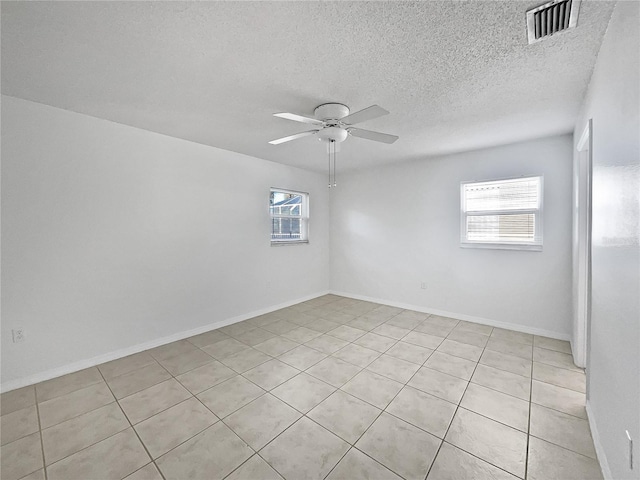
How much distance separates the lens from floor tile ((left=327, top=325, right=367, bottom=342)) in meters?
3.39

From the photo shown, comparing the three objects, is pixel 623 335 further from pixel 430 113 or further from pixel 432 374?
pixel 430 113

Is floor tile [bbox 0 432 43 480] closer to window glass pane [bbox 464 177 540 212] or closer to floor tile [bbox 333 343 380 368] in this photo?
floor tile [bbox 333 343 380 368]

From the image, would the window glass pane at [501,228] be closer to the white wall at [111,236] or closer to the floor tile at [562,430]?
the floor tile at [562,430]

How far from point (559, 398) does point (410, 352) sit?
1229 mm

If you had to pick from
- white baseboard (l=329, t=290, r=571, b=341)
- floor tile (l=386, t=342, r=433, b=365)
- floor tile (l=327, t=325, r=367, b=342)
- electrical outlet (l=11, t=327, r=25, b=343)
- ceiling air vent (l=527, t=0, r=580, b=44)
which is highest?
ceiling air vent (l=527, t=0, r=580, b=44)

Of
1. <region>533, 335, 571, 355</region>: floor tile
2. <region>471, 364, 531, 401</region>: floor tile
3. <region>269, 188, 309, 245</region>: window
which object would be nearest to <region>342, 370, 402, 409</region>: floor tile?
<region>471, 364, 531, 401</region>: floor tile

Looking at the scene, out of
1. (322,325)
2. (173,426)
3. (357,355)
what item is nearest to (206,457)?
(173,426)

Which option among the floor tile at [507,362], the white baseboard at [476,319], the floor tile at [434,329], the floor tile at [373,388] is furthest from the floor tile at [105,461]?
the white baseboard at [476,319]

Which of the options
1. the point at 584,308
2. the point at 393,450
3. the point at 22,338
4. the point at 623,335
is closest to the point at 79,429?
the point at 22,338

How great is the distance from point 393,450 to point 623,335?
4.40ft

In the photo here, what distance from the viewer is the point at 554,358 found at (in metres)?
2.78

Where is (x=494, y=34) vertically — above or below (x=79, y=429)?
above

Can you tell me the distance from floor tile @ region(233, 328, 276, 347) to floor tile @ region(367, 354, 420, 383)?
4.55ft

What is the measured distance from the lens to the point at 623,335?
1.17 metres
